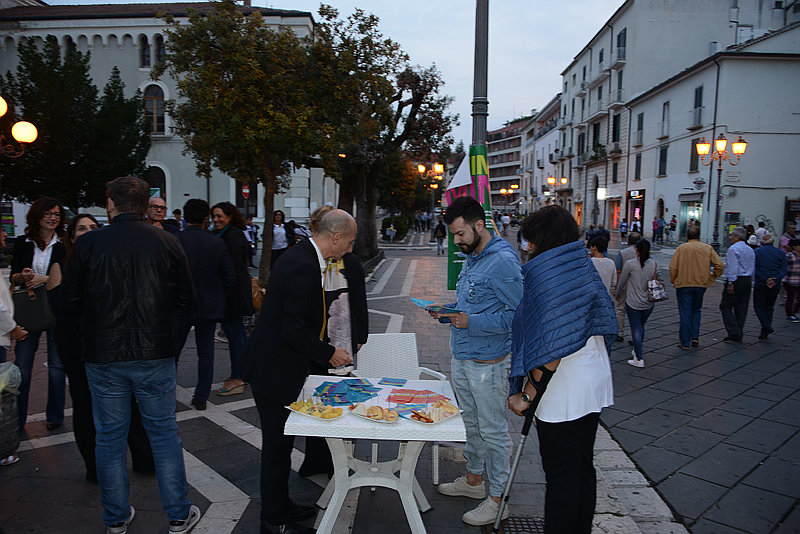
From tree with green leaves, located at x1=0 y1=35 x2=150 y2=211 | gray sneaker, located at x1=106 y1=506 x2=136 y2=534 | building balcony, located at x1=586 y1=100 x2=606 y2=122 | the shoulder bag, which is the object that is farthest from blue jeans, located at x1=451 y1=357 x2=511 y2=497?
building balcony, located at x1=586 y1=100 x2=606 y2=122

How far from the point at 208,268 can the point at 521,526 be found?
3543 millimetres

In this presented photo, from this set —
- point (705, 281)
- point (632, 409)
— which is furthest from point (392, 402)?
point (705, 281)

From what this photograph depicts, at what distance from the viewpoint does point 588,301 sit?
94.3 inches

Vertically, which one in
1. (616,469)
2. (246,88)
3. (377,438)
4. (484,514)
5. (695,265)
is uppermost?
(246,88)

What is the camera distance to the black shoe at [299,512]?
3.04m

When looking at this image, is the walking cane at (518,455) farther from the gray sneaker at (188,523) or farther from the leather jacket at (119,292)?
the leather jacket at (119,292)

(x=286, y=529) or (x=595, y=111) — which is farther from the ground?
(x=595, y=111)

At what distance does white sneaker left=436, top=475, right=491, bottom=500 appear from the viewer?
340 centimetres

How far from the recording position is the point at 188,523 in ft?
9.82

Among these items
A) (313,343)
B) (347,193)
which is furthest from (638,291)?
(347,193)

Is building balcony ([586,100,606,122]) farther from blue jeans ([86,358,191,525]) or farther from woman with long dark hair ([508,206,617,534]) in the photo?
blue jeans ([86,358,191,525])

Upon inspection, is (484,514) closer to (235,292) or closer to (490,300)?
(490,300)

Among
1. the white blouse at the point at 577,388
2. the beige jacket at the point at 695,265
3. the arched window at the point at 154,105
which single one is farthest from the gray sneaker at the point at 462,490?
the arched window at the point at 154,105

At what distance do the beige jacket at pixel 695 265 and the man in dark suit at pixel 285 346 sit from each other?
239 inches
